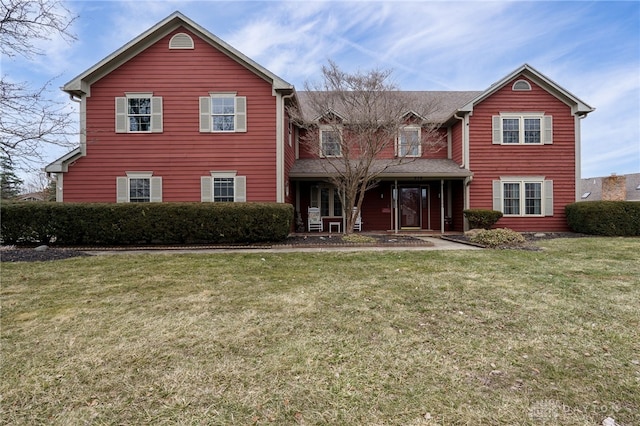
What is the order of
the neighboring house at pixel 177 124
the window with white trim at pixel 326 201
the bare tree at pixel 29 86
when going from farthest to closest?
the window with white trim at pixel 326 201, the neighboring house at pixel 177 124, the bare tree at pixel 29 86

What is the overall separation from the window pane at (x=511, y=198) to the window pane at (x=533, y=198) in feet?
1.08

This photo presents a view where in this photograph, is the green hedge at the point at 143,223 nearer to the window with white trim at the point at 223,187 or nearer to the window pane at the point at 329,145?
the window with white trim at the point at 223,187

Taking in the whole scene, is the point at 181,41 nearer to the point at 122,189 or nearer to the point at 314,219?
the point at 122,189

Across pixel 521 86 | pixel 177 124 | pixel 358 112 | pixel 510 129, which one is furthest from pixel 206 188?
pixel 521 86

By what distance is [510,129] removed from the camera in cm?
1398

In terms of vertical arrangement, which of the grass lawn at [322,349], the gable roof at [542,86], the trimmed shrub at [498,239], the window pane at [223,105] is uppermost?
the gable roof at [542,86]

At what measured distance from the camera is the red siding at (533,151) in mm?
13906

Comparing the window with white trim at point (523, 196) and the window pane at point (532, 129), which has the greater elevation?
the window pane at point (532, 129)

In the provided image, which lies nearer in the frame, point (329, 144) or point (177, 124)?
point (177, 124)

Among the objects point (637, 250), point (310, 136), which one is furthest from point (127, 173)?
point (637, 250)

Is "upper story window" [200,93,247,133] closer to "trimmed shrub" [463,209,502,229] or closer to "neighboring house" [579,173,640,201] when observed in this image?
"trimmed shrub" [463,209,502,229]

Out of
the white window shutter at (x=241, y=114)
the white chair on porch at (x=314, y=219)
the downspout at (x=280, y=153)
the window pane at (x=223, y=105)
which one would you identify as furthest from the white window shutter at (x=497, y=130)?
the window pane at (x=223, y=105)

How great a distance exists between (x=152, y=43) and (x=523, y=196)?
1593 centimetres

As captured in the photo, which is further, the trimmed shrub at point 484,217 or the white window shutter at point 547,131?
the white window shutter at point 547,131
